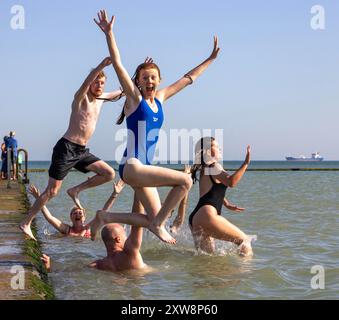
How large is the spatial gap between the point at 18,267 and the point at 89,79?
2.50 metres

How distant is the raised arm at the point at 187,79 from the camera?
20.3ft

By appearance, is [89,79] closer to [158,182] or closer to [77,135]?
[77,135]

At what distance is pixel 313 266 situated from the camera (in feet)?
24.4

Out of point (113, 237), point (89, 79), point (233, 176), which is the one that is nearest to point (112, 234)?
point (113, 237)

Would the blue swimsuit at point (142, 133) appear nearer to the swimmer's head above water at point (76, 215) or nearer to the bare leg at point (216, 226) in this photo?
the bare leg at point (216, 226)

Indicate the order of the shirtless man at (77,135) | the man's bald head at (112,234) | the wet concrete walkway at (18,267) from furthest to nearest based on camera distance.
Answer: the shirtless man at (77,135) → the man's bald head at (112,234) → the wet concrete walkway at (18,267)

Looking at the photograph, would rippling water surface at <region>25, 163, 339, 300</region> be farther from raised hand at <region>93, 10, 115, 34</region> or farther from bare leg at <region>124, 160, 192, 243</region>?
raised hand at <region>93, 10, 115, 34</region>

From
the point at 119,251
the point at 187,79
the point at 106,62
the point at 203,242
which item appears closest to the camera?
the point at 187,79

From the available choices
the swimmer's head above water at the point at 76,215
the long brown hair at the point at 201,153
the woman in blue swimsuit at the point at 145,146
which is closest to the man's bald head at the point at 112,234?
the woman in blue swimsuit at the point at 145,146

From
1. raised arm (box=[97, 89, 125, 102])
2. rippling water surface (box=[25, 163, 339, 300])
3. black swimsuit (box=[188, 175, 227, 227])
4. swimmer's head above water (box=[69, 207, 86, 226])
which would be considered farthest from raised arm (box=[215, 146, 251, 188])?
swimmer's head above water (box=[69, 207, 86, 226])

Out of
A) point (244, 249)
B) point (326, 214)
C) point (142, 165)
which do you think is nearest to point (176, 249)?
point (244, 249)

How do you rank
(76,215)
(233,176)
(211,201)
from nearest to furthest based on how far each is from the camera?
(233,176) < (211,201) < (76,215)

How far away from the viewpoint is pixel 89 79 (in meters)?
7.05
